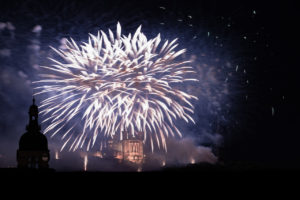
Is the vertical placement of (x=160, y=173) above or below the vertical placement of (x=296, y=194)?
above

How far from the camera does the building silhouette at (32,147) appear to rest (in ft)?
245

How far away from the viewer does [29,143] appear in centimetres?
7525

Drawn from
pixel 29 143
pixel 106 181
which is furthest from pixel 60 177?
pixel 29 143

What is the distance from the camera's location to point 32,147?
75.3 m

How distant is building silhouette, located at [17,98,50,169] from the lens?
74.6 metres

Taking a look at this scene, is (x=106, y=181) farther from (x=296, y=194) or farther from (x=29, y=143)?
(x=29, y=143)

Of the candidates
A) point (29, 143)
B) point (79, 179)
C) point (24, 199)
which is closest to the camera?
point (24, 199)

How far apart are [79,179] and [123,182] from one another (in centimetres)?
248

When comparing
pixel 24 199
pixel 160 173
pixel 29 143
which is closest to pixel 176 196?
pixel 160 173

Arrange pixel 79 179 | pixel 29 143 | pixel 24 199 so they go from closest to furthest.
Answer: pixel 24 199 → pixel 79 179 → pixel 29 143

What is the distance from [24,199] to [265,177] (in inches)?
535

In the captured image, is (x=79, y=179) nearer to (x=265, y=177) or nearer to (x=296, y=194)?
(x=265, y=177)

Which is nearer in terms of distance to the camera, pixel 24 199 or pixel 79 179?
pixel 24 199

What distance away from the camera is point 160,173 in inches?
832
